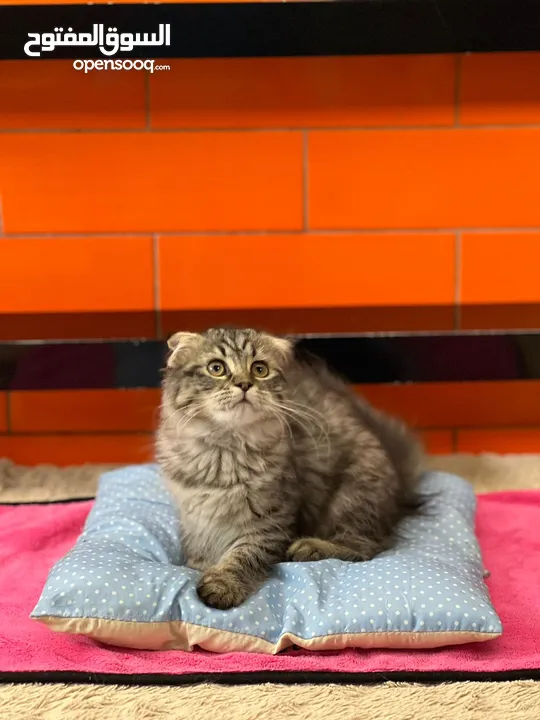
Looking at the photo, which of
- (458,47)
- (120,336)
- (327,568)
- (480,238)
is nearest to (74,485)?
(120,336)

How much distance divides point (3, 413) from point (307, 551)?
49.1 inches

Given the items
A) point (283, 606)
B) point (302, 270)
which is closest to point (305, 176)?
point (302, 270)

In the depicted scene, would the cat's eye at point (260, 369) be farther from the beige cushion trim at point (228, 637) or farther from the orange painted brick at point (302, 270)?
the orange painted brick at point (302, 270)

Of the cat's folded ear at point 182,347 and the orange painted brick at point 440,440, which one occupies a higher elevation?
the cat's folded ear at point 182,347

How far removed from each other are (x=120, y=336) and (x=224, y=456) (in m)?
0.65

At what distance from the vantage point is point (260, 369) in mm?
1597

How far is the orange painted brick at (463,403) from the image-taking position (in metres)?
2.48

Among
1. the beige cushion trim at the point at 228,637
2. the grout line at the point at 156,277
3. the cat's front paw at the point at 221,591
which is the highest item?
the grout line at the point at 156,277

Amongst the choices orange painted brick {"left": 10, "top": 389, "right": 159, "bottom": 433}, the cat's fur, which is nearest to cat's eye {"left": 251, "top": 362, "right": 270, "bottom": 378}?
the cat's fur

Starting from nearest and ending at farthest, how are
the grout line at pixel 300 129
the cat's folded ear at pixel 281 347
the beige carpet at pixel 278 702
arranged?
the beige carpet at pixel 278 702
the cat's folded ear at pixel 281 347
the grout line at pixel 300 129

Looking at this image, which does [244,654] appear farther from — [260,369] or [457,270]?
[457,270]

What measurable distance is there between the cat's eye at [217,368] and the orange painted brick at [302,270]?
0.84m

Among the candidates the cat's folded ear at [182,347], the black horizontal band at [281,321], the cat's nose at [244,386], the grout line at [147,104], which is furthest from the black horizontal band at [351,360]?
the grout line at [147,104]

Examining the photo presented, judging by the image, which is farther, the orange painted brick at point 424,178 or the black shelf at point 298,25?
the orange painted brick at point 424,178
